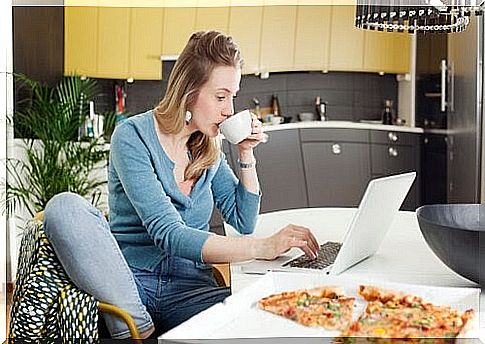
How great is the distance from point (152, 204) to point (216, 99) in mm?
209

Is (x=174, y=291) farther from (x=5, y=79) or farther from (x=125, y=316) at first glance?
(x=5, y=79)

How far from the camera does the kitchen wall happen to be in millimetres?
1673

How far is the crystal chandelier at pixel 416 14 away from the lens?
5.43ft

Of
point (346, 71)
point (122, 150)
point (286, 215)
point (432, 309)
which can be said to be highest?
point (346, 71)

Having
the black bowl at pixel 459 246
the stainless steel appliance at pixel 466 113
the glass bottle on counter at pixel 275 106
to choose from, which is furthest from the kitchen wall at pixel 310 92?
the black bowl at pixel 459 246

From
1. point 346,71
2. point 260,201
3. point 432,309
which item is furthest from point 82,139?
point 432,309

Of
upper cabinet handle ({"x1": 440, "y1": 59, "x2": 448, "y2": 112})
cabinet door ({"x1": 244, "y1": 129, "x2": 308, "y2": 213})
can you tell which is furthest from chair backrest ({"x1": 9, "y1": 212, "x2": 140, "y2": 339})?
upper cabinet handle ({"x1": 440, "y1": 59, "x2": 448, "y2": 112})

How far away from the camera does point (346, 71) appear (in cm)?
168

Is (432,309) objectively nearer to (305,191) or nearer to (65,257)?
(305,191)

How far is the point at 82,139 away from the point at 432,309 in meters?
0.67

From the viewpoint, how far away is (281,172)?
1708mm

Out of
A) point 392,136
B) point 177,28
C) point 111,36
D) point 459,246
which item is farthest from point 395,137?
point 111,36

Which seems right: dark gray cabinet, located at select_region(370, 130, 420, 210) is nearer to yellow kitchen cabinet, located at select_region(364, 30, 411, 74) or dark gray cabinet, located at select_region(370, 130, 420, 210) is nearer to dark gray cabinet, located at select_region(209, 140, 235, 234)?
yellow kitchen cabinet, located at select_region(364, 30, 411, 74)

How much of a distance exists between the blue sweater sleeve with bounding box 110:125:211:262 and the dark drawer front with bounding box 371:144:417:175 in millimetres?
319
